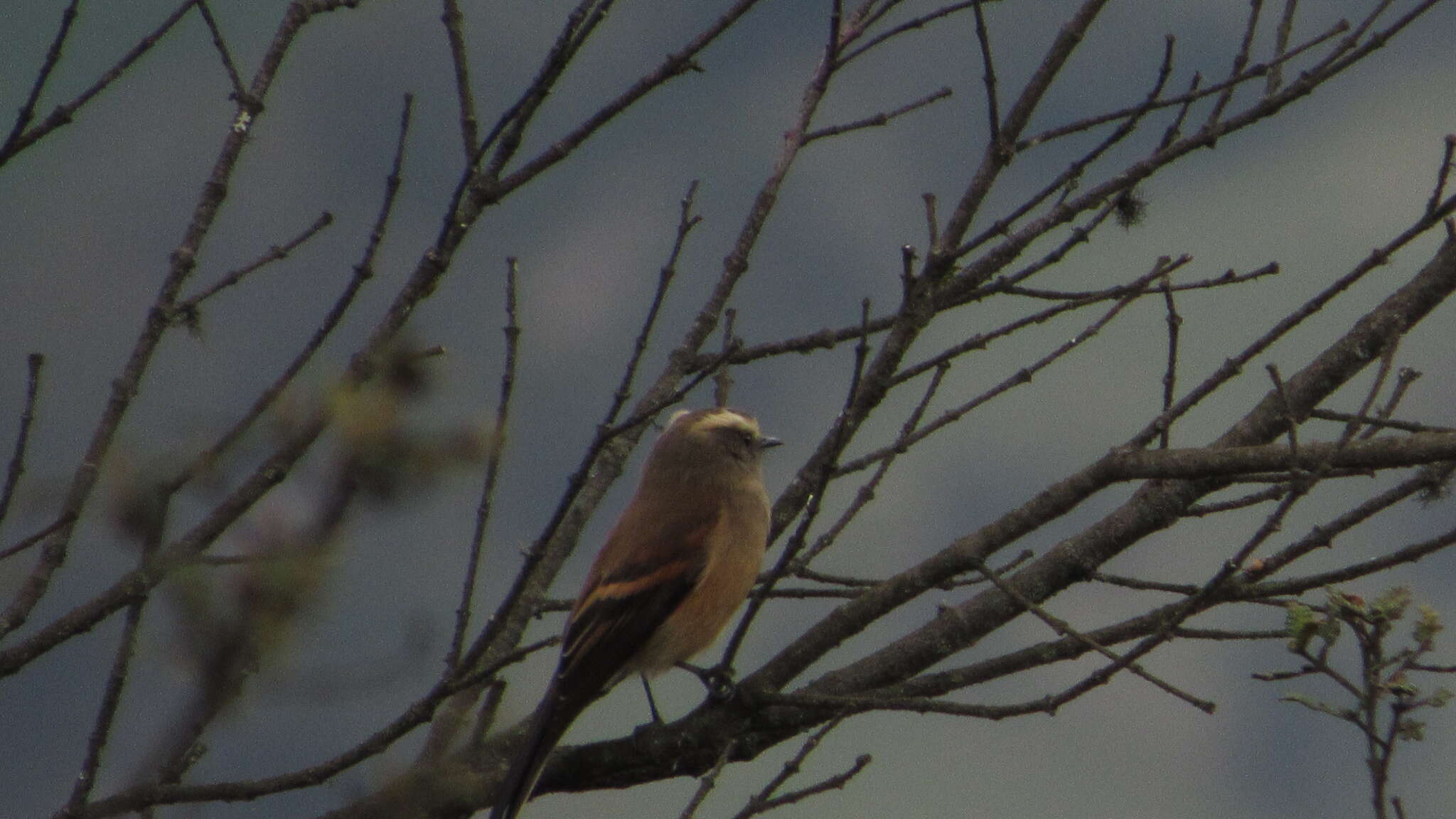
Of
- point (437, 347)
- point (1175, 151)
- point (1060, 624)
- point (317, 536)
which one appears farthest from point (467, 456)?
point (1175, 151)

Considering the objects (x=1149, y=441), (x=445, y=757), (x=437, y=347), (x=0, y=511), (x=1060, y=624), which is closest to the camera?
(x=437, y=347)

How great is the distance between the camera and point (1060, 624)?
3740mm

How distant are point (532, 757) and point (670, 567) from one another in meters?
1.51

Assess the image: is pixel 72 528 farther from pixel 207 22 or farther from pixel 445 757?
pixel 445 757

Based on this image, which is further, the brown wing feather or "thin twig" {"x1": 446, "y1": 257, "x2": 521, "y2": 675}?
the brown wing feather

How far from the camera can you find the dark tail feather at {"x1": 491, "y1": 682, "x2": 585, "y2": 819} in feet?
13.9

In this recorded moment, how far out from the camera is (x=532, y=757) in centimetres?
437

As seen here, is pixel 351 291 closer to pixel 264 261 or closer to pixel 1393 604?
pixel 264 261

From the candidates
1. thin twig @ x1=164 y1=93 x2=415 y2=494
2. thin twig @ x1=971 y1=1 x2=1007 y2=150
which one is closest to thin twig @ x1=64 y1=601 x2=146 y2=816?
thin twig @ x1=164 y1=93 x2=415 y2=494

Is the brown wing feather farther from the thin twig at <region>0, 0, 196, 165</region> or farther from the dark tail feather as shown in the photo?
the thin twig at <region>0, 0, 196, 165</region>

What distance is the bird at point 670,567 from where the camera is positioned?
17.5 feet

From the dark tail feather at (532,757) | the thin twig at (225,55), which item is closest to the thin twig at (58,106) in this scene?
the thin twig at (225,55)

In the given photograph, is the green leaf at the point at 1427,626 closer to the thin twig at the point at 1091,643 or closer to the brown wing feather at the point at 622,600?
the thin twig at the point at 1091,643

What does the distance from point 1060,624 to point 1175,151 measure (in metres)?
1.30
